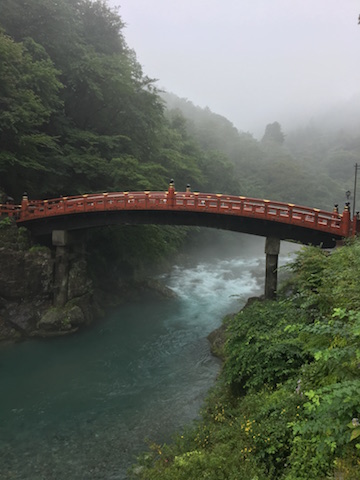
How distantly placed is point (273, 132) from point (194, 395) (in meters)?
127

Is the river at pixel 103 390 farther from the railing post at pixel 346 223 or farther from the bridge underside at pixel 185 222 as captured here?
the railing post at pixel 346 223

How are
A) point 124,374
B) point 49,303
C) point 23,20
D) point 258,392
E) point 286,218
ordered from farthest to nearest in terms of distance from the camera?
point 23,20
point 49,303
point 286,218
point 124,374
point 258,392

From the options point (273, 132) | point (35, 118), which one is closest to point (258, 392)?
point (35, 118)

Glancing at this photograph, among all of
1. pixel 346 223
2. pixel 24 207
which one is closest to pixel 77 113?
pixel 24 207

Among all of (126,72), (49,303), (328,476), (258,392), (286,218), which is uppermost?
(126,72)

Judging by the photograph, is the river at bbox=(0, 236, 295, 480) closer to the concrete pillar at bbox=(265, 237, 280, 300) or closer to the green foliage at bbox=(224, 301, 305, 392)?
the green foliage at bbox=(224, 301, 305, 392)

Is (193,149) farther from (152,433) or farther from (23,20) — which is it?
(152,433)

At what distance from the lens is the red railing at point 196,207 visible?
18125 millimetres

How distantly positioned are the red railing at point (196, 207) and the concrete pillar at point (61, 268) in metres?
1.77

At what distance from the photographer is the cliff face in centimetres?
2023

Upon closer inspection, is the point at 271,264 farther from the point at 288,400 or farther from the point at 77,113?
the point at 77,113

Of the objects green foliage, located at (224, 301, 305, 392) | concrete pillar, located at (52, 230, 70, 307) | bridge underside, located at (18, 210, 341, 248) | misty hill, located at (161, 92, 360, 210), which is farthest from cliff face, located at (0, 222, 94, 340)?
misty hill, located at (161, 92, 360, 210)

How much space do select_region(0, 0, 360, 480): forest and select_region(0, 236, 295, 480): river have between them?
1897 mm

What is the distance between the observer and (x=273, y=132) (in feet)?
418
